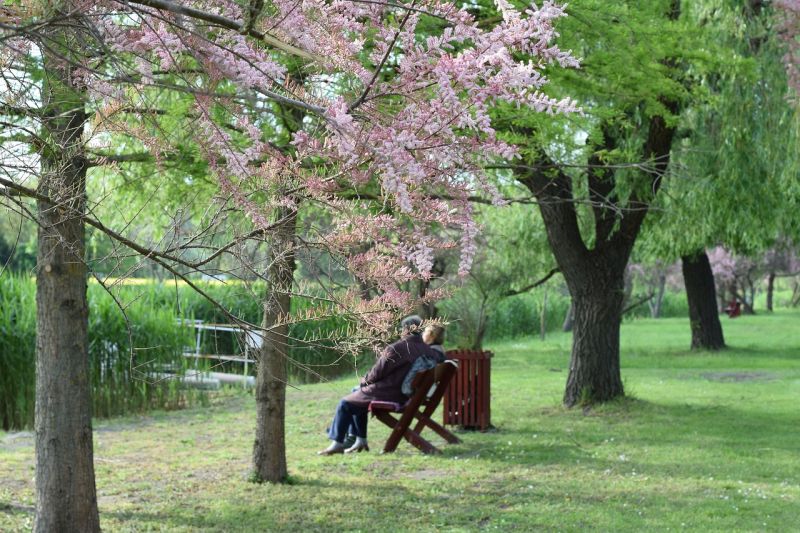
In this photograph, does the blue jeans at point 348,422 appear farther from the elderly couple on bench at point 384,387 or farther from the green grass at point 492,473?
the green grass at point 492,473

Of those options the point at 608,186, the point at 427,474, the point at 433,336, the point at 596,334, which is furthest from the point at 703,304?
the point at 427,474

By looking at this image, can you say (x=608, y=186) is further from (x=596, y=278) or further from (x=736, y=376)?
(x=736, y=376)

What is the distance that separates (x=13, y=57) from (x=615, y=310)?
10.6 m

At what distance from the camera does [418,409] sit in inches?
392

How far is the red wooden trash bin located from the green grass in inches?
11.0

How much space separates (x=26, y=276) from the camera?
42.9ft

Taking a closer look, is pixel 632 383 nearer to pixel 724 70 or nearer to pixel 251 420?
pixel 251 420

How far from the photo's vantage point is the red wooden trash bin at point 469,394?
1152 centimetres

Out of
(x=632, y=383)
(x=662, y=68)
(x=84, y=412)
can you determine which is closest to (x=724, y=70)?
→ (x=662, y=68)

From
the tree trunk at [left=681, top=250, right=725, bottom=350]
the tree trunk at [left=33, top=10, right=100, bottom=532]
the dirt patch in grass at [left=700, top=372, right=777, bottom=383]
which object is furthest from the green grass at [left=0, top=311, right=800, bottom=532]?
the tree trunk at [left=681, top=250, right=725, bottom=350]

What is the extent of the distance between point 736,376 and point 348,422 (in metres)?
11.0

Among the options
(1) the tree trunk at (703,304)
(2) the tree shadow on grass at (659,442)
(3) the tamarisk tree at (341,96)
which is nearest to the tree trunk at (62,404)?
(3) the tamarisk tree at (341,96)

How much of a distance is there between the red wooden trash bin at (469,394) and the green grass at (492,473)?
280mm

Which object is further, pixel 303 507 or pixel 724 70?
pixel 724 70
